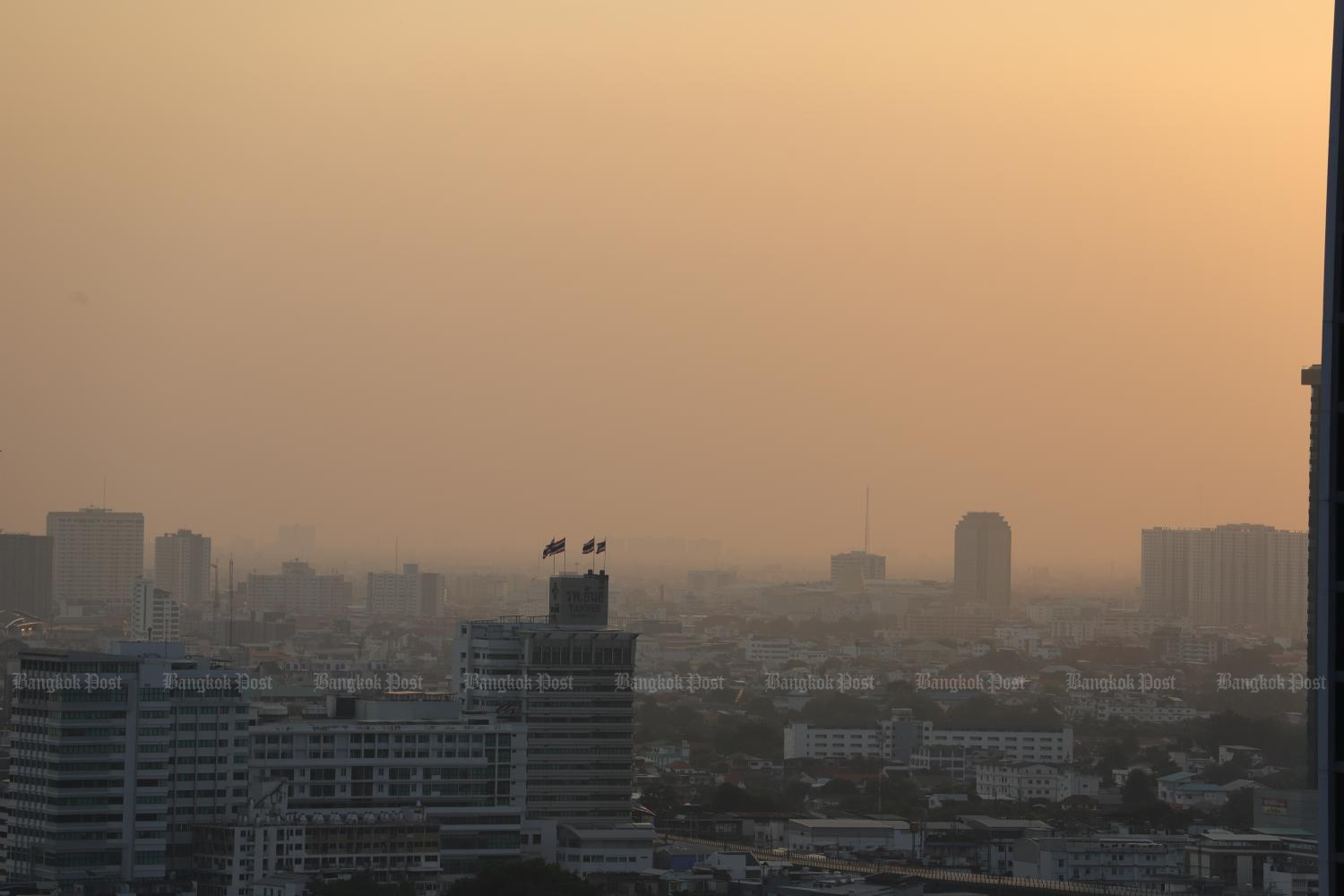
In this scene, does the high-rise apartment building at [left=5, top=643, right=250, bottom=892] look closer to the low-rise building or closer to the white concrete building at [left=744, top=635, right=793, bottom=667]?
the low-rise building

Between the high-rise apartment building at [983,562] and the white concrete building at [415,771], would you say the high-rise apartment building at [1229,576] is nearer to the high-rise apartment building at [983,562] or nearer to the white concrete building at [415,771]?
the high-rise apartment building at [983,562]

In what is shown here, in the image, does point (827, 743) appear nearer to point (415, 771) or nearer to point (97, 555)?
point (415, 771)

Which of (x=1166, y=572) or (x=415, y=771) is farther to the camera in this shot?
(x=1166, y=572)

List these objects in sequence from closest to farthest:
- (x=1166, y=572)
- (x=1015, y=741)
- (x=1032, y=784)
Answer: (x=1032, y=784) < (x=1015, y=741) < (x=1166, y=572)

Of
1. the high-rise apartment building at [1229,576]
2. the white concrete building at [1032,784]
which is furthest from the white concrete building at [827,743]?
the high-rise apartment building at [1229,576]

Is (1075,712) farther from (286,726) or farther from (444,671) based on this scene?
(286,726)

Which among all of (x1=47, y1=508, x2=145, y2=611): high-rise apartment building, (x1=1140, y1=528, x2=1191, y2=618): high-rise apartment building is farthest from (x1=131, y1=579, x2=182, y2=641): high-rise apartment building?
(x1=1140, y1=528, x2=1191, y2=618): high-rise apartment building

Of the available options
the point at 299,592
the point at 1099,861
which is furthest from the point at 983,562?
the point at 1099,861
